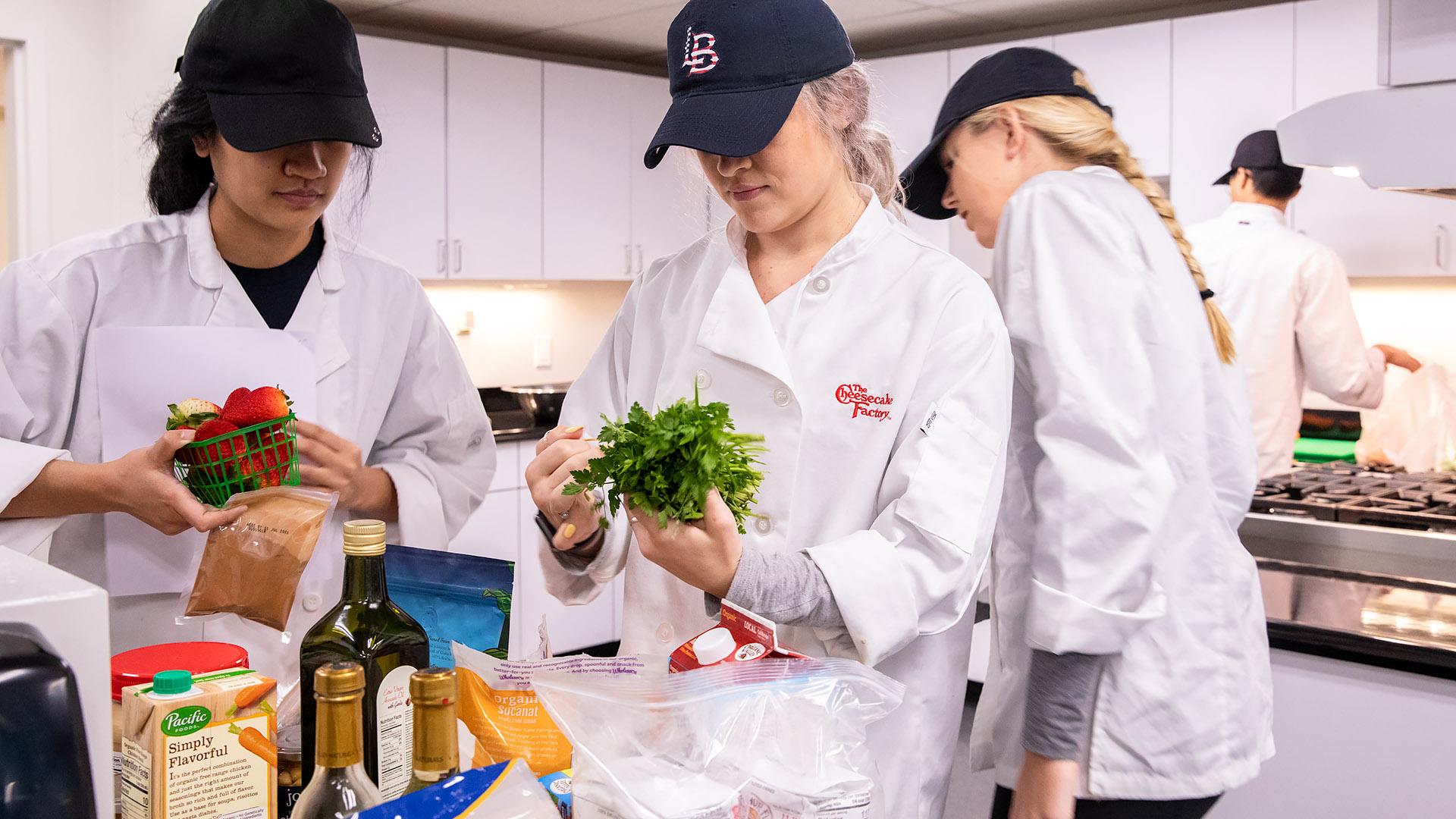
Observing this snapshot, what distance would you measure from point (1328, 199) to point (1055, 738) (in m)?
3.32

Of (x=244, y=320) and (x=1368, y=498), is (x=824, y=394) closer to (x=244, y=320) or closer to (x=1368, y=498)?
(x=244, y=320)

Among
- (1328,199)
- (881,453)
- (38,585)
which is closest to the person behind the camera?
(38,585)

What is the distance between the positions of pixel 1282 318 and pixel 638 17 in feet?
8.46

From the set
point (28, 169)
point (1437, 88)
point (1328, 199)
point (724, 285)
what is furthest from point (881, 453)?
point (1328, 199)

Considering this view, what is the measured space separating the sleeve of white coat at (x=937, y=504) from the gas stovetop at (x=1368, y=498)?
4.49 feet

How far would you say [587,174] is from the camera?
190 inches

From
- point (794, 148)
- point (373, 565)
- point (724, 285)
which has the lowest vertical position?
point (373, 565)

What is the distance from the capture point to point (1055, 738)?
52.2 inches

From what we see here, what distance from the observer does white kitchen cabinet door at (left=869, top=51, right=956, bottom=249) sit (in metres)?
4.77

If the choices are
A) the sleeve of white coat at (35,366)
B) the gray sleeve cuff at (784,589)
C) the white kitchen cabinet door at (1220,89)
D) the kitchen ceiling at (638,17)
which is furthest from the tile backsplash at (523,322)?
the gray sleeve cuff at (784,589)

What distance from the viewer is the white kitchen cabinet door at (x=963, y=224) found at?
451 cm

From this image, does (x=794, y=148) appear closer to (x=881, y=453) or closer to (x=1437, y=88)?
(x=881, y=453)

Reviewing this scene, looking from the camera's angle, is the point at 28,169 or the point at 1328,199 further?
the point at 1328,199

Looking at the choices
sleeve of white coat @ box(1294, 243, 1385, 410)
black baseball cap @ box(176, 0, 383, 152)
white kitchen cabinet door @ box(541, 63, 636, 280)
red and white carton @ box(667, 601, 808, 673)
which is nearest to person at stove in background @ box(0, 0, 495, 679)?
black baseball cap @ box(176, 0, 383, 152)
